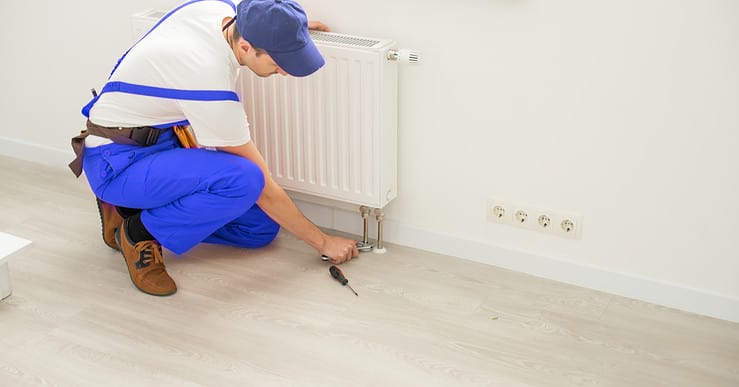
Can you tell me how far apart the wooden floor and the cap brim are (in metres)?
0.68

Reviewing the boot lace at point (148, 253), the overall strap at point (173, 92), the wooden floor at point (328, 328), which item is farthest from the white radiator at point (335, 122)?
the boot lace at point (148, 253)

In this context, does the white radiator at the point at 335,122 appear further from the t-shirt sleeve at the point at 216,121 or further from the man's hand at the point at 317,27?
the t-shirt sleeve at the point at 216,121

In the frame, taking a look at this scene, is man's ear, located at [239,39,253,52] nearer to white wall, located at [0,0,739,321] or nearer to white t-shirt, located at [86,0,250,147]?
white t-shirt, located at [86,0,250,147]

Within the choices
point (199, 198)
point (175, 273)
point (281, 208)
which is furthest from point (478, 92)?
point (175, 273)

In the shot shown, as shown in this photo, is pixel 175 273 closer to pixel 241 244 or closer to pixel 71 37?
pixel 241 244

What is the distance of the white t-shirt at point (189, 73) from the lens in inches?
96.2

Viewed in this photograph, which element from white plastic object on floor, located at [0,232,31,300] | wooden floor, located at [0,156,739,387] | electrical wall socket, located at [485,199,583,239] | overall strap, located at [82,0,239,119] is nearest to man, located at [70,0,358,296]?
overall strap, located at [82,0,239,119]

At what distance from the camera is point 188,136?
109 inches

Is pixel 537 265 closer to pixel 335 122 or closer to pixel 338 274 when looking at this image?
pixel 338 274

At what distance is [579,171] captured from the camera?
2590 mm

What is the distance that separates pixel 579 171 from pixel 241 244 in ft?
3.57

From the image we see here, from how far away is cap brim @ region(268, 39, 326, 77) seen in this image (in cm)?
236

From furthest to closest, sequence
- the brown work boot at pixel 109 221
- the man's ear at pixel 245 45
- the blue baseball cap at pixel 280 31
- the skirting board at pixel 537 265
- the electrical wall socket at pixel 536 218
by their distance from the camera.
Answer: the brown work boot at pixel 109 221
the electrical wall socket at pixel 536 218
the skirting board at pixel 537 265
the man's ear at pixel 245 45
the blue baseball cap at pixel 280 31

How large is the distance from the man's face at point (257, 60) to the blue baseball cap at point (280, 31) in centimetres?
3
